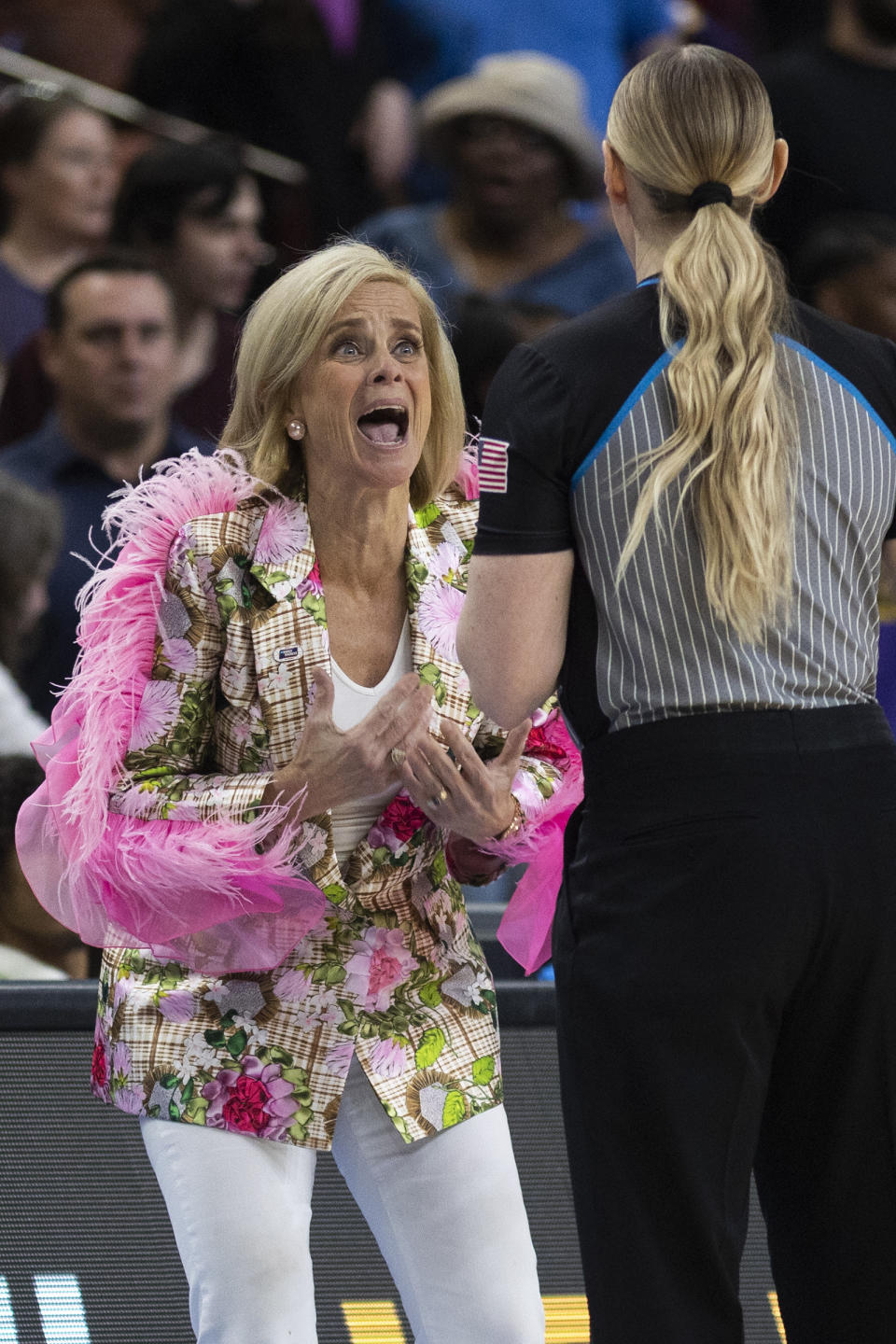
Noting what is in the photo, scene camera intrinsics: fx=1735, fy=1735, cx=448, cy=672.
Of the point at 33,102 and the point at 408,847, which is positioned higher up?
the point at 33,102

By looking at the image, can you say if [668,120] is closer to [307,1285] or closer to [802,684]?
[802,684]

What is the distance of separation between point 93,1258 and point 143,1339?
0.12 m

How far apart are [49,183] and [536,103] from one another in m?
1.32

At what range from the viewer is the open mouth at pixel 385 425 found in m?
2.02

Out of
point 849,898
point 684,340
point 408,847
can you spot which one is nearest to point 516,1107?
point 408,847

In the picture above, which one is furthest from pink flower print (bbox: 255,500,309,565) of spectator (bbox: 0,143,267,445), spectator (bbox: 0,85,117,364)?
spectator (bbox: 0,85,117,364)

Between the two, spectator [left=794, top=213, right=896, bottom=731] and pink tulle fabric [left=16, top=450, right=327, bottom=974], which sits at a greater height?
spectator [left=794, top=213, right=896, bottom=731]

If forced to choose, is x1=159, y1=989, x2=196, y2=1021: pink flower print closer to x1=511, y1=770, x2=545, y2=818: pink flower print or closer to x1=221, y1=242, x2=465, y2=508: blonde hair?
x1=511, y1=770, x2=545, y2=818: pink flower print

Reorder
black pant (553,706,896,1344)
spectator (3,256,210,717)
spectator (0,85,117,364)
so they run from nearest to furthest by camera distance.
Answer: black pant (553,706,896,1344) → spectator (3,256,210,717) → spectator (0,85,117,364)

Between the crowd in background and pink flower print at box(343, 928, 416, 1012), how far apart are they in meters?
2.23

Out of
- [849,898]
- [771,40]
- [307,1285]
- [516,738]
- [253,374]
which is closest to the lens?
[849,898]

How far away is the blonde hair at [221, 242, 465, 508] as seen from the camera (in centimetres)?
203

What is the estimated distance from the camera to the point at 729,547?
1391 mm

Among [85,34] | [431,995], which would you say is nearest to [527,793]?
[431,995]
